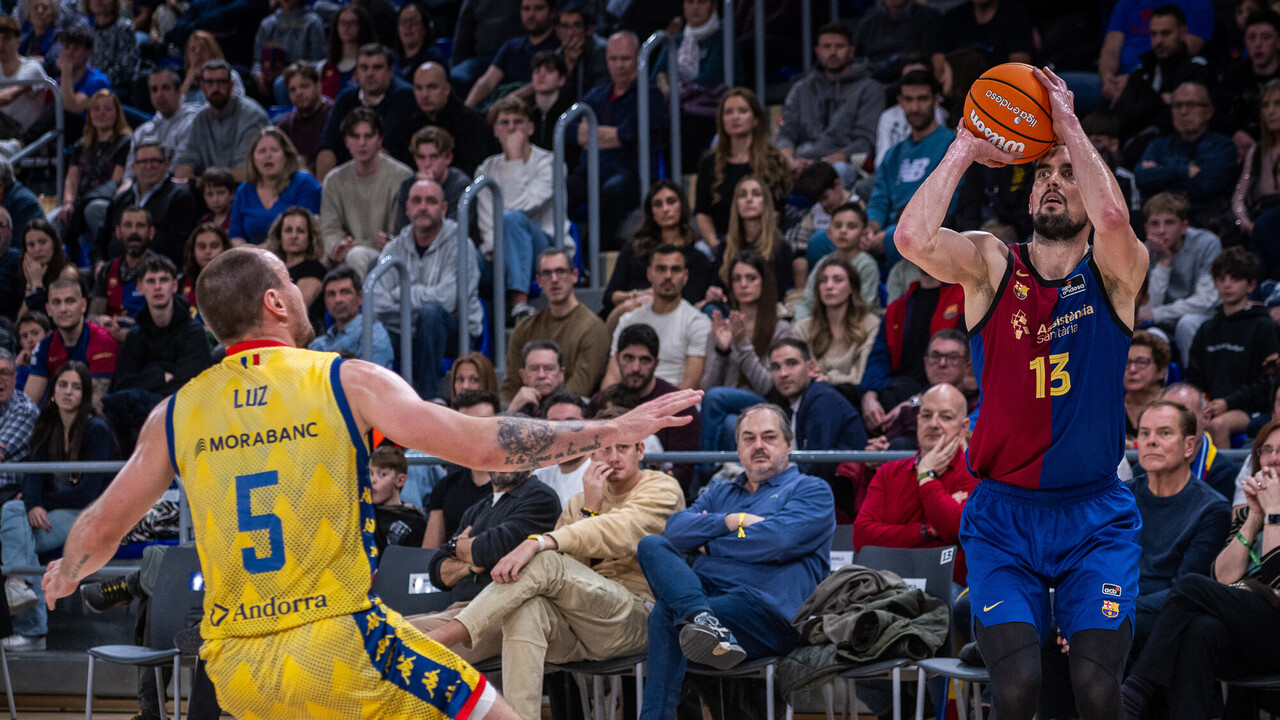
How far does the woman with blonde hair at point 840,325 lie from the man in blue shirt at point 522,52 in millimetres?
4401

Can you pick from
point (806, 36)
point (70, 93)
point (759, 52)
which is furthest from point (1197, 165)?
point (70, 93)

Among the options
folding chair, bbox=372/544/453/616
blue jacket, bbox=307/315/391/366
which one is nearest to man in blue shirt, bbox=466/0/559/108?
blue jacket, bbox=307/315/391/366

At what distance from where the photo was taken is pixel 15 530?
8023 mm

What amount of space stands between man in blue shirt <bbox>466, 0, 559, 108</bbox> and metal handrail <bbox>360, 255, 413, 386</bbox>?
12.3 ft

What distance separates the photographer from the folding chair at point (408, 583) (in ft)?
22.0

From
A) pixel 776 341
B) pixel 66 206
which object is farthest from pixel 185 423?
pixel 66 206

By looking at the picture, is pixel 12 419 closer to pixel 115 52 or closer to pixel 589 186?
pixel 589 186

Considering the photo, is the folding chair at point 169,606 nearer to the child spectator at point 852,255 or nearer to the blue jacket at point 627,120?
the child spectator at point 852,255

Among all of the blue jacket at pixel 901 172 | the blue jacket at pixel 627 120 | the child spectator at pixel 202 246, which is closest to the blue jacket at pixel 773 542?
the blue jacket at pixel 901 172

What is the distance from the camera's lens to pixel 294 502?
3287 millimetres

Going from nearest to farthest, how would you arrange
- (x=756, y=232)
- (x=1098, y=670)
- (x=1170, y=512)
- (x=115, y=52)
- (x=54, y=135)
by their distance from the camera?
1. (x=1098, y=670)
2. (x=1170, y=512)
3. (x=756, y=232)
4. (x=54, y=135)
5. (x=115, y=52)

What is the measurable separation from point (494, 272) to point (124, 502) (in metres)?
5.83

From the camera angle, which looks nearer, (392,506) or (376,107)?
(392,506)

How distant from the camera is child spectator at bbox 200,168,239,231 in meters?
10.8
